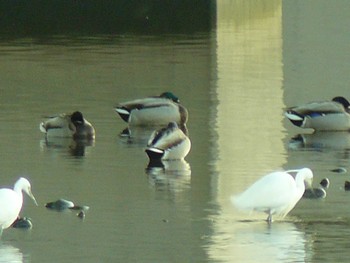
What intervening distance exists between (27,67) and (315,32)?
40.6ft

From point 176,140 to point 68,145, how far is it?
2.00 m

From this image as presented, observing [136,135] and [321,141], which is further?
[136,135]

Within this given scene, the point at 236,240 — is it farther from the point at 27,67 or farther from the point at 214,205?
the point at 27,67

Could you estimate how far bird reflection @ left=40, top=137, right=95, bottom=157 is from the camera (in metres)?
16.9

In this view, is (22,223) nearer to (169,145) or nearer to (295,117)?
(169,145)

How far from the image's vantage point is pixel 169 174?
49.9 ft

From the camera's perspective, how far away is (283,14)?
4438 centimetres

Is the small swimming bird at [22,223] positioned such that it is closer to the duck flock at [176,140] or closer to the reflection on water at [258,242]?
the duck flock at [176,140]

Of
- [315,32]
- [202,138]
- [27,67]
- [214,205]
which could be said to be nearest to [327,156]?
[202,138]

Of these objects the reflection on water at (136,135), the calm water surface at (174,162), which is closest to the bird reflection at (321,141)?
the calm water surface at (174,162)

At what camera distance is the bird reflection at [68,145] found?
55.4 ft

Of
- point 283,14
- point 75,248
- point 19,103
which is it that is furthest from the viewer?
point 283,14

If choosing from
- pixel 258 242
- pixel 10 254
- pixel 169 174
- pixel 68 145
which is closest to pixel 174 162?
pixel 169 174

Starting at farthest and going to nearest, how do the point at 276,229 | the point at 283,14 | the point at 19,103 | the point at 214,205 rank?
the point at 283,14 → the point at 19,103 → the point at 214,205 → the point at 276,229
